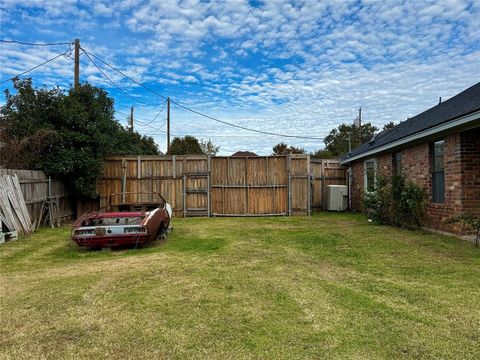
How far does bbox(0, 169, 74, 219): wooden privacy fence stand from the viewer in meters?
9.82

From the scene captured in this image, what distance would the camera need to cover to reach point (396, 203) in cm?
964

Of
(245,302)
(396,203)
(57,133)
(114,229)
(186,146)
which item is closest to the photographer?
(245,302)

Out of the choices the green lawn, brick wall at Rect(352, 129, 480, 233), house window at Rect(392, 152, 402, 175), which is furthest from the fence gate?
brick wall at Rect(352, 129, 480, 233)

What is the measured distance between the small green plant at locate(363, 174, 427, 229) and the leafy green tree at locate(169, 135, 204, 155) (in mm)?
29133

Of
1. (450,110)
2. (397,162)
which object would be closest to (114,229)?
(450,110)

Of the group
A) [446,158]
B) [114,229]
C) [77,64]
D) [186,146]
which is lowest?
[114,229]

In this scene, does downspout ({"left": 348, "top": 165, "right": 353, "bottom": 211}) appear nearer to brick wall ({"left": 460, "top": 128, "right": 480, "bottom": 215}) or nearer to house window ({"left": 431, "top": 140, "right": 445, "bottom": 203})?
house window ({"left": 431, "top": 140, "right": 445, "bottom": 203})

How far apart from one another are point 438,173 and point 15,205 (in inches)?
411

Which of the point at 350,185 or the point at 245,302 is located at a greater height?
the point at 350,185

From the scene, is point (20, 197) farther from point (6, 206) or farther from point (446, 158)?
point (446, 158)

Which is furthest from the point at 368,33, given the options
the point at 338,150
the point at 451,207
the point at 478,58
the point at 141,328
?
the point at 338,150

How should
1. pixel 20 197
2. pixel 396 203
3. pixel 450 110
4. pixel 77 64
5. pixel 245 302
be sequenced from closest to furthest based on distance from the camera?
pixel 245 302
pixel 450 110
pixel 20 197
pixel 396 203
pixel 77 64

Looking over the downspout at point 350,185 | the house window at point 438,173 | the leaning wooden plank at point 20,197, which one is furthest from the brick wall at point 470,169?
the leaning wooden plank at point 20,197

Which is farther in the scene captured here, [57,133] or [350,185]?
[350,185]
